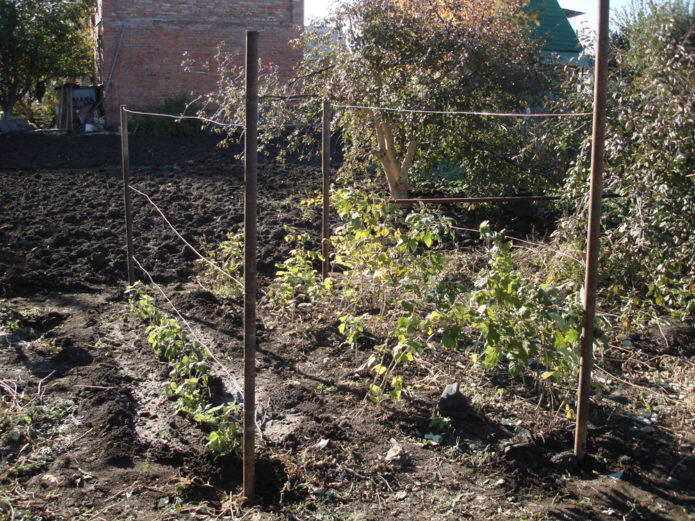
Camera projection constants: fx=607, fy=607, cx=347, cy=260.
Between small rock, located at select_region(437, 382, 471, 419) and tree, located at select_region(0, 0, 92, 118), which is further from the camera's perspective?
tree, located at select_region(0, 0, 92, 118)

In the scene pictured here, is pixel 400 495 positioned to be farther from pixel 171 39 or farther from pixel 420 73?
pixel 171 39

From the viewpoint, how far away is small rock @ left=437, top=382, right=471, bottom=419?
3.46 m

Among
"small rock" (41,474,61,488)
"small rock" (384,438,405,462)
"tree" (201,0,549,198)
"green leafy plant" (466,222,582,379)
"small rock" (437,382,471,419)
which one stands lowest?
"small rock" (41,474,61,488)

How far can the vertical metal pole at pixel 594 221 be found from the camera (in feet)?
8.87

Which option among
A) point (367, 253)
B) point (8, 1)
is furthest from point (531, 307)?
point (8, 1)

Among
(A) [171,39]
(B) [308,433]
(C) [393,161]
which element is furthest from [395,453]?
(A) [171,39]

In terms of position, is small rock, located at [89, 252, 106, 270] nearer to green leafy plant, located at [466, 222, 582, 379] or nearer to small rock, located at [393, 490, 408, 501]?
green leafy plant, located at [466, 222, 582, 379]

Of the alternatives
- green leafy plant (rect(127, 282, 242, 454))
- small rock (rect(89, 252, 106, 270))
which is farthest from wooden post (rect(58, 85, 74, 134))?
green leafy plant (rect(127, 282, 242, 454))

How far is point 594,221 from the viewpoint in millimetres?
2840

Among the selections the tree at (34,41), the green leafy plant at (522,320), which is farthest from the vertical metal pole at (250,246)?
the tree at (34,41)

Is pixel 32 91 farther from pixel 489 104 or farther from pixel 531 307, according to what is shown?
pixel 531 307

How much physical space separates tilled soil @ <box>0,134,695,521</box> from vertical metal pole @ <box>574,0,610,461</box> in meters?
0.28

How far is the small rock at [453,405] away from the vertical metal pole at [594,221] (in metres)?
0.64

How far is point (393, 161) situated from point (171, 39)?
15.1 metres
